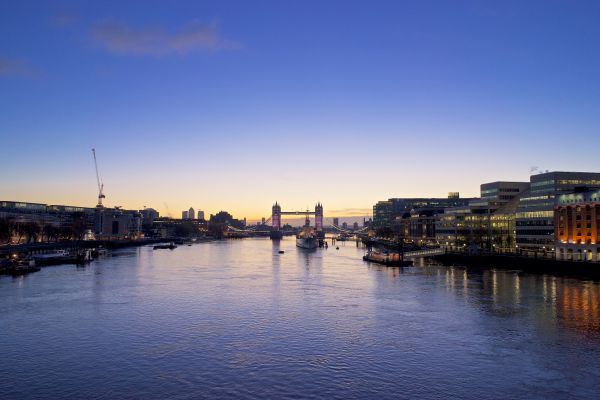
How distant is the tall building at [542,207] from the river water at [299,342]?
1588 inches

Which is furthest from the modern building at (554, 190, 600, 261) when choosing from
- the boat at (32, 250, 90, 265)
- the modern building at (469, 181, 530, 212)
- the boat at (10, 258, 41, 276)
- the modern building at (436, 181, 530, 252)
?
the boat at (32, 250, 90, 265)

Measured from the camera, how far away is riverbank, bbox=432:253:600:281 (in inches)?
3039

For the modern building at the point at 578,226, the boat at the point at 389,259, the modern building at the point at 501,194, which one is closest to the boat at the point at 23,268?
the boat at the point at 389,259

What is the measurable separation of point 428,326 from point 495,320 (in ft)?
22.7

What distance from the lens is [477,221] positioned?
480 feet

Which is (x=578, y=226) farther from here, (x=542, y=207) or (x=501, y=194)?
(x=501, y=194)

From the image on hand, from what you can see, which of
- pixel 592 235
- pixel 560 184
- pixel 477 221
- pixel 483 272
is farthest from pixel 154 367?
→ pixel 477 221

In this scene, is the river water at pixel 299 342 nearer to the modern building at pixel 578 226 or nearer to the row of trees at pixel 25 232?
the modern building at pixel 578 226

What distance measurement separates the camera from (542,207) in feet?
342

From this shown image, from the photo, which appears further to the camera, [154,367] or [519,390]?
[154,367]

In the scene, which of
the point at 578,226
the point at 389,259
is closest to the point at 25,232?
the point at 389,259

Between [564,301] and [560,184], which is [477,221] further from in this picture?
[564,301]

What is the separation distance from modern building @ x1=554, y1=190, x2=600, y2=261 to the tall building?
5.10 metres

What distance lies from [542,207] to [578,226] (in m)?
16.9
